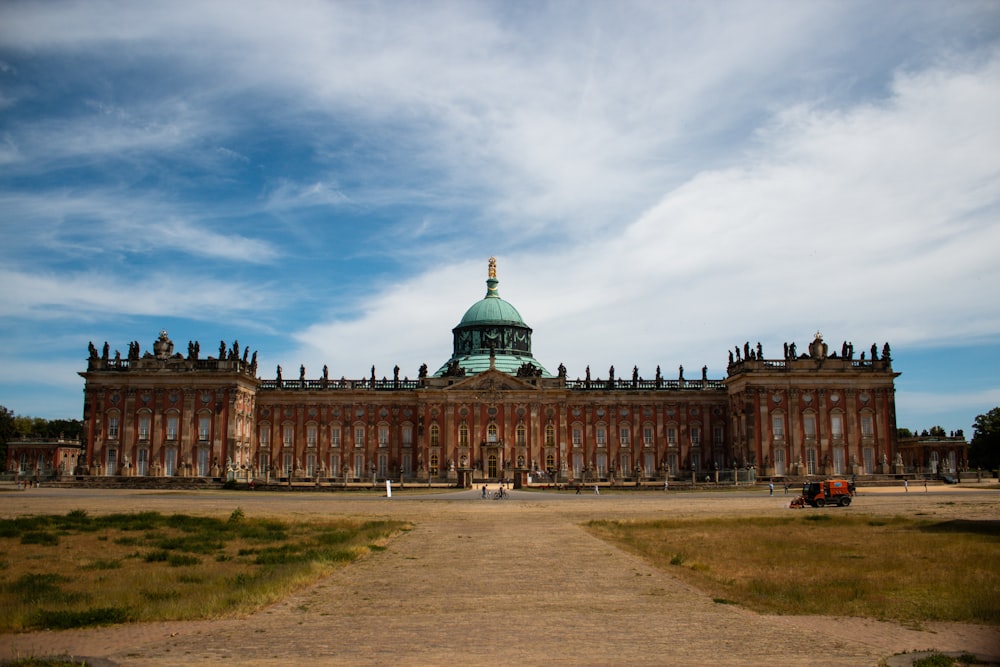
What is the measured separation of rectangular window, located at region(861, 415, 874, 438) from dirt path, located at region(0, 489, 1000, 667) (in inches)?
2794

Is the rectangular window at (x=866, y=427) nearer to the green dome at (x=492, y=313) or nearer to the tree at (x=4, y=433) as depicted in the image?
the green dome at (x=492, y=313)

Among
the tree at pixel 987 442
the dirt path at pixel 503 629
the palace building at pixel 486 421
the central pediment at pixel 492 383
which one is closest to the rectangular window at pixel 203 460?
the palace building at pixel 486 421

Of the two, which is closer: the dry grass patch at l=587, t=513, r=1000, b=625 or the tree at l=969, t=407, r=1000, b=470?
the dry grass patch at l=587, t=513, r=1000, b=625

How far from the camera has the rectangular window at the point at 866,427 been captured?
289 ft

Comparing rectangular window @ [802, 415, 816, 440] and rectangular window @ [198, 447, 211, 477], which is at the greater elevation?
rectangular window @ [802, 415, 816, 440]

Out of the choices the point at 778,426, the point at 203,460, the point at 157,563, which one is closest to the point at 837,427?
the point at 778,426

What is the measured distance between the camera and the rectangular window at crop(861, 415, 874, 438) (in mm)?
88125

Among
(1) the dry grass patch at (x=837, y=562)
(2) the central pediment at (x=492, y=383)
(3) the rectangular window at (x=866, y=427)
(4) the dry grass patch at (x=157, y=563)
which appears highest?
(2) the central pediment at (x=492, y=383)

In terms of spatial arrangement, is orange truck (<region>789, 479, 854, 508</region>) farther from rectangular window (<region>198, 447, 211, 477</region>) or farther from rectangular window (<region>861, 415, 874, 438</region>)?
rectangular window (<region>198, 447, 211, 477</region>)

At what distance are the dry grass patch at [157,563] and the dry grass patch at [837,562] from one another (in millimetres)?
9426

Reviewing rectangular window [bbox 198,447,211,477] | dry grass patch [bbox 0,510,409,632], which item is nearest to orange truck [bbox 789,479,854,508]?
dry grass patch [bbox 0,510,409,632]

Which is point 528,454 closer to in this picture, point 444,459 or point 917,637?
point 444,459

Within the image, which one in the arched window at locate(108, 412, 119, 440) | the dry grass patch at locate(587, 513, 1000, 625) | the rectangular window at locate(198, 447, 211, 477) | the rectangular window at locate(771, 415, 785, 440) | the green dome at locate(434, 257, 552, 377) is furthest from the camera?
the green dome at locate(434, 257, 552, 377)

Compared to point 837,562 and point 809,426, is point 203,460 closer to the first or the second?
point 809,426
